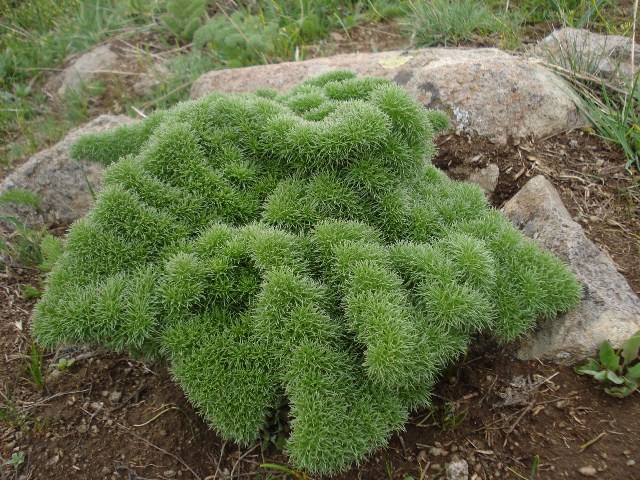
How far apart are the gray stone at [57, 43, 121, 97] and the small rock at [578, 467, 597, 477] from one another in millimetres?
4943

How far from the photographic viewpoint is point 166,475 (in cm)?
212

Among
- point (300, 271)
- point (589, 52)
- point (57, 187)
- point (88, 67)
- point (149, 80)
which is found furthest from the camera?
point (88, 67)

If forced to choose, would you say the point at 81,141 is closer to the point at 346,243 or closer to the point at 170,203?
the point at 170,203

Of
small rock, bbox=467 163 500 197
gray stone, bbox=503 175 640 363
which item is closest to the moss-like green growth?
gray stone, bbox=503 175 640 363

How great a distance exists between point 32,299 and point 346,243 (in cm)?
190

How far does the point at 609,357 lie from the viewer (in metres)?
2.14

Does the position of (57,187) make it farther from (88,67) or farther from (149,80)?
(88,67)

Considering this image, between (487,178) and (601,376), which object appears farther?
(487,178)

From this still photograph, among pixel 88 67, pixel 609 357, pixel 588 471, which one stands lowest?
pixel 88 67

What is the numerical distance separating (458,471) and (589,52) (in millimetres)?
2968

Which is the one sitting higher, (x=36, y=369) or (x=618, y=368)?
(x=618, y=368)

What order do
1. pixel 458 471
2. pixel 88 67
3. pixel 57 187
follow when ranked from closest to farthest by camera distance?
pixel 458 471, pixel 57 187, pixel 88 67

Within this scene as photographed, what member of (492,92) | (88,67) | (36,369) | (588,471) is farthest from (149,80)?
(588,471)

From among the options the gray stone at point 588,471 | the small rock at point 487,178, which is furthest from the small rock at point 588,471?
the small rock at point 487,178
